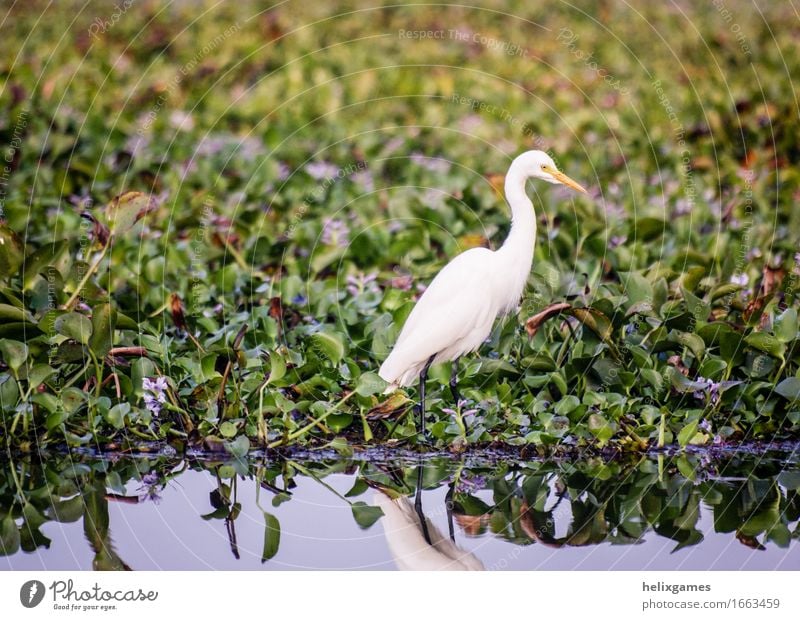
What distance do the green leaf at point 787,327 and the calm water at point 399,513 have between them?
46cm

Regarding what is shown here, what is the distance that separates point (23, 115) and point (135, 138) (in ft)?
2.23

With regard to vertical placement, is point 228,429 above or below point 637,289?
below

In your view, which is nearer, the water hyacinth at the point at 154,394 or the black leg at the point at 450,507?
the black leg at the point at 450,507

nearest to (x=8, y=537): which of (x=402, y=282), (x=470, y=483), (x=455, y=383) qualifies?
(x=470, y=483)

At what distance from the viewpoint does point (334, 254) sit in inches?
236

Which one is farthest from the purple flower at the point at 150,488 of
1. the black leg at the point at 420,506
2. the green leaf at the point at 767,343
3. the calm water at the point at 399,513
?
the green leaf at the point at 767,343

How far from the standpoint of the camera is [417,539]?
12.7 ft

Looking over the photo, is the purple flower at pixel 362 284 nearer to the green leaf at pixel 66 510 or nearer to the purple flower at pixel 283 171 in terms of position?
the purple flower at pixel 283 171

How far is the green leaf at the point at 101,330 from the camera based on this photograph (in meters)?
4.45

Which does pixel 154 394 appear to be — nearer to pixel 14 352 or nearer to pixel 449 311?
pixel 14 352

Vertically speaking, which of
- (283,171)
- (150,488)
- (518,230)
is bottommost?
(150,488)

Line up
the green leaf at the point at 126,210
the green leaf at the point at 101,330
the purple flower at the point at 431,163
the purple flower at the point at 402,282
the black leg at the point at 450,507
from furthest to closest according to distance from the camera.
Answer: the purple flower at the point at 431,163 → the purple flower at the point at 402,282 → the green leaf at the point at 126,210 → the green leaf at the point at 101,330 → the black leg at the point at 450,507

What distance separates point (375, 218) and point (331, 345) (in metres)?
2.40
